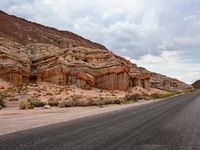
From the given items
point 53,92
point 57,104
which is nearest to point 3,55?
point 53,92

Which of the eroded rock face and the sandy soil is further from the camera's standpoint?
the eroded rock face

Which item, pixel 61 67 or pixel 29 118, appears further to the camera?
pixel 61 67

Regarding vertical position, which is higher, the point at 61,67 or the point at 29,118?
the point at 61,67

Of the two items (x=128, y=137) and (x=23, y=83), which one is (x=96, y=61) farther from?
(x=128, y=137)

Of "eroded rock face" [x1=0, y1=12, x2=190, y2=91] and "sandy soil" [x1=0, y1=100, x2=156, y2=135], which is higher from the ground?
"eroded rock face" [x1=0, y1=12, x2=190, y2=91]

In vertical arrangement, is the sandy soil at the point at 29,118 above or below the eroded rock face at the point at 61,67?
below

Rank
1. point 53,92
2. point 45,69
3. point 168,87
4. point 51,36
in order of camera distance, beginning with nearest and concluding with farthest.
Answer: point 53,92, point 45,69, point 51,36, point 168,87

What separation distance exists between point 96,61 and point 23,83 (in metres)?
15.8

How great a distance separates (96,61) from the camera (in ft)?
215

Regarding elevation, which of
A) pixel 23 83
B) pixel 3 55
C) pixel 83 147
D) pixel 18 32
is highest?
pixel 18 32

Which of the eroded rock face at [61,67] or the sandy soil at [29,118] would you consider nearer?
the sandy soil at [29,118]

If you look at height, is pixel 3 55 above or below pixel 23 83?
above

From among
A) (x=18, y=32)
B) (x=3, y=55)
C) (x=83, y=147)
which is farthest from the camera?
(x=18, y=32)

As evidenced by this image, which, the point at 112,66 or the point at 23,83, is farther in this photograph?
the point at 112,66
